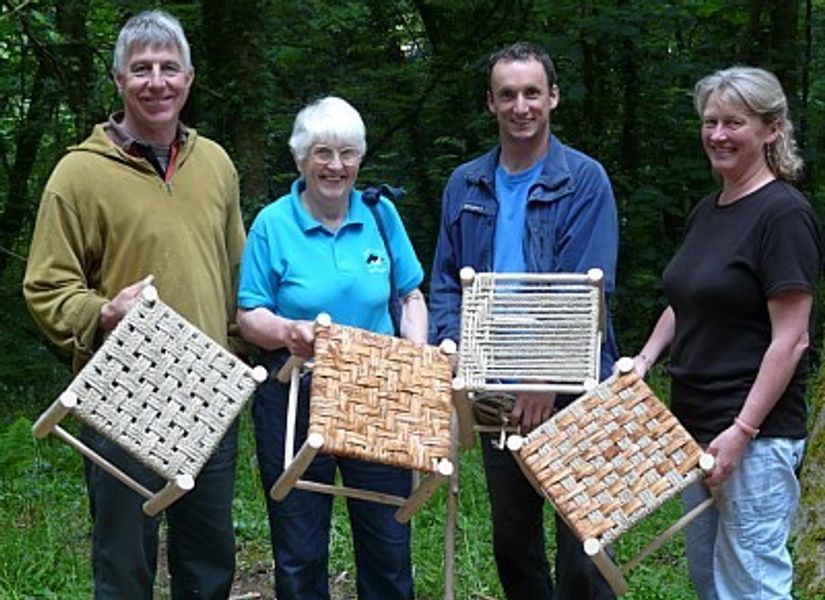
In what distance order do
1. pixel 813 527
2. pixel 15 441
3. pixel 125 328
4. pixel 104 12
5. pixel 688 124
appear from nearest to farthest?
1. pixel 125 328
2. pixel 813 527
3. pixel 15 441
4. pixel 688 124
5. pixel 104 12

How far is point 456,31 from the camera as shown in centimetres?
998

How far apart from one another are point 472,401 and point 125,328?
99 centimetres

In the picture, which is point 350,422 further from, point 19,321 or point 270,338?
point 19,321

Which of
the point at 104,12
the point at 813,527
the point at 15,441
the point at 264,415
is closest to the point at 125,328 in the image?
the point at 264,415

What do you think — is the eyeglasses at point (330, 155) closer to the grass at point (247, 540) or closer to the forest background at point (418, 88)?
the grass at point (247, 540)

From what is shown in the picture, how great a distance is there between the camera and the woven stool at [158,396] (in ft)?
10.2

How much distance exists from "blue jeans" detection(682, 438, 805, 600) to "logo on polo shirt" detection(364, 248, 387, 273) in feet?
3.71

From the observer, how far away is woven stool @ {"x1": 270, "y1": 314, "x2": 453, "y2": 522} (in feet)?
→ 10.3

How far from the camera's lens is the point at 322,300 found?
3.45 m

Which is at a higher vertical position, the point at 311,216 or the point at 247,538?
the point at 311,216

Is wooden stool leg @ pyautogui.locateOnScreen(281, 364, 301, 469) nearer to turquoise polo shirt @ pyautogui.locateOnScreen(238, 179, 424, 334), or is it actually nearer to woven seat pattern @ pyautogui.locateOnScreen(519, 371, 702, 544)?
turquoise polo shirt @ pyautogui.locateOnScreen(238, 179, 424, 334)

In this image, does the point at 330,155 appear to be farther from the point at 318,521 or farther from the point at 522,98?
the point at 318,521

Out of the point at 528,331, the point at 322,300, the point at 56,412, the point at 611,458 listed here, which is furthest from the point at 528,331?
the point at 56,412

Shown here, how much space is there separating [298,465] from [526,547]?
3.29ft
